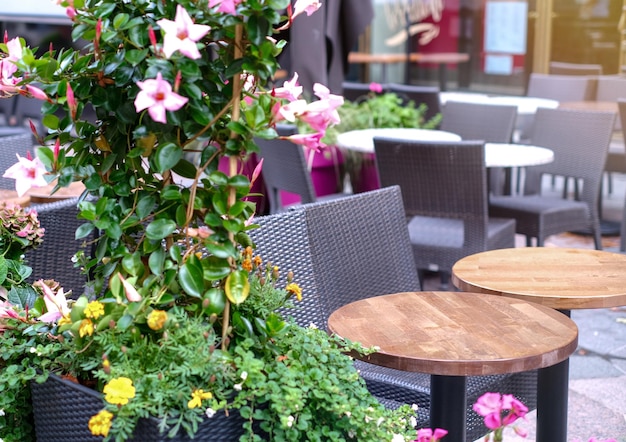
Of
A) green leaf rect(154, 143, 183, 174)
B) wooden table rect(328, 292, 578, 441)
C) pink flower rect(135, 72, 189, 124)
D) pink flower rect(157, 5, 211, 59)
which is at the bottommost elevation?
wooden table rect(328, 292, 578, 441)

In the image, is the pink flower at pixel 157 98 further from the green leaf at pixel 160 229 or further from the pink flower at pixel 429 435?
the pink flower at pixel 429 435

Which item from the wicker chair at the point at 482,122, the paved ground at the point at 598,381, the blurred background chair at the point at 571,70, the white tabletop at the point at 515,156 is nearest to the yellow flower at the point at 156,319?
the paved ground at the point at 598,381

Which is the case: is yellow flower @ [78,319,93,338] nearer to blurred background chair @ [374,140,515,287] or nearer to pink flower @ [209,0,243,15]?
pink flower @ [209,0,243,15]

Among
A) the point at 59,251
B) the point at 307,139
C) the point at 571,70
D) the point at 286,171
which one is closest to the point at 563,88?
the point at 571,70

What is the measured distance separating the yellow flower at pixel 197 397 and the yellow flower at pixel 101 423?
0.37 feet

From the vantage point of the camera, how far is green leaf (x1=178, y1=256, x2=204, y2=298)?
4.42ft

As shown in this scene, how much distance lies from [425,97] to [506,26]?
483 centimetres

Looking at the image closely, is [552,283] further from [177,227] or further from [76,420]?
[76,420]

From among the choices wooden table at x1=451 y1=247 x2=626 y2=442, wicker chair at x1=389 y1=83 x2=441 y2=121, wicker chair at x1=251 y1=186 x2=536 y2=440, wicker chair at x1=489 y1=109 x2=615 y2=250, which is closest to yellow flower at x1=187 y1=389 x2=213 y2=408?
wicker chair at x1=251 y1=186 x2=536 y2=440

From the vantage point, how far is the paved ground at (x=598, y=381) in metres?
3.10

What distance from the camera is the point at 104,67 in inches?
55.0

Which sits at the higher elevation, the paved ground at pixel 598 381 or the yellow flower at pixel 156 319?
the yellow flower at pixel 156 319

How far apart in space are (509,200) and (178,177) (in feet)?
11.9

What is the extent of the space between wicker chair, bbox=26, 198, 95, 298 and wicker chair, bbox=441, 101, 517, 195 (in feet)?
10.5
